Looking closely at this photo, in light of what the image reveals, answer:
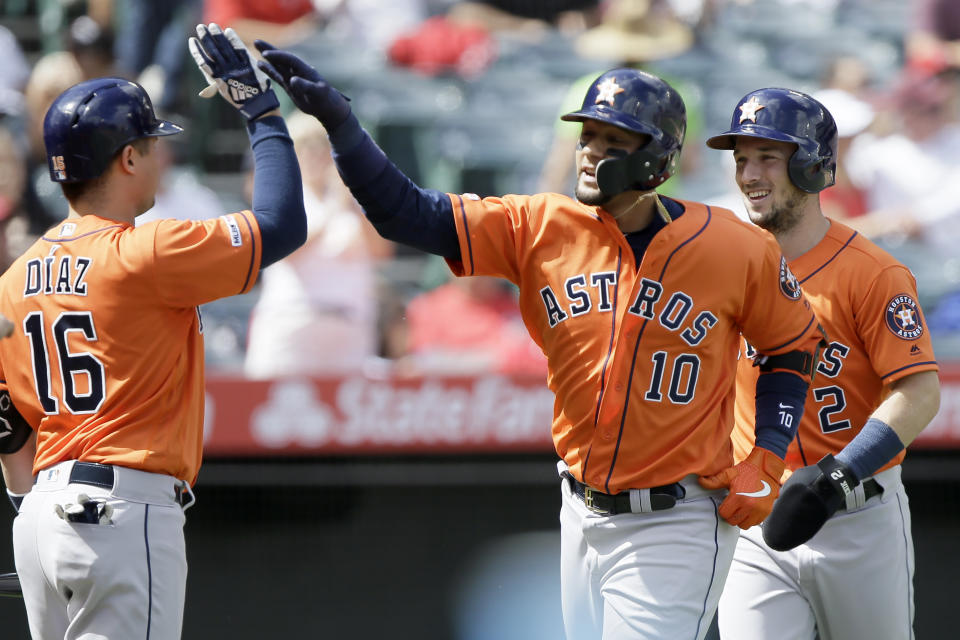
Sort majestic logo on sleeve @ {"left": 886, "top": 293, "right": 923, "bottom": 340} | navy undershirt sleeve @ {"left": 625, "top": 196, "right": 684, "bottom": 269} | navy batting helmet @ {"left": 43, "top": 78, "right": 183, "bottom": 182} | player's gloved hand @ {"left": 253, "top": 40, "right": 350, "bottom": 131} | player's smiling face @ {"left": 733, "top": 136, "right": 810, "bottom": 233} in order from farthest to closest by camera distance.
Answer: player's smiling face @ {"left": 733, "top": 136, "right": 810, "bottom": 233}
majestic logo on sleeve @ {"left": 886, "top": 293, "right": 923, "bottom": 340}
navy undershirt sleeve @ {"left": 625, "top": 196, "right": 684, "bottom": 269}
navy batting helmet @ {"left": 43, "top": 78, "right": 183, "bottom": 182}
player's gloved hand @ {"left": 253, "top": 40, "right": 350, "bottom": 131}

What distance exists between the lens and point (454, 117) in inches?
267

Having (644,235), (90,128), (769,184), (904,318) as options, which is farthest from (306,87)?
(904,318)

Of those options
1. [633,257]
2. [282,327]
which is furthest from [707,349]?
[282,327]

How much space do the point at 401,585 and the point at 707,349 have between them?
9.85 feet

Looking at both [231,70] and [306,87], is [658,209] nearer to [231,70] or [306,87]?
[306,87]

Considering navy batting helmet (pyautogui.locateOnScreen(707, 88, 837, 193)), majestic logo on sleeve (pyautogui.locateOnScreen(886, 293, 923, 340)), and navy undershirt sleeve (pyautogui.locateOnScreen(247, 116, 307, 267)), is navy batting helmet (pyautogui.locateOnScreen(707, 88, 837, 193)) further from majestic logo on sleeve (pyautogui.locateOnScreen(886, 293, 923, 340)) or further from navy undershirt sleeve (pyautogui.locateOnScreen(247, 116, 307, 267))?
navy undershirt sleeve (pyautogui.locateOnScreen(247, 116, 307, 267))

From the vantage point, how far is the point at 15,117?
20.8ft

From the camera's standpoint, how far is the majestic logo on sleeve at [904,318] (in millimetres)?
3061

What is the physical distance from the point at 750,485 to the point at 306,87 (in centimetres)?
137

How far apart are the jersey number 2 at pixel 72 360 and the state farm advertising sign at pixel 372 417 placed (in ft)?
8.95

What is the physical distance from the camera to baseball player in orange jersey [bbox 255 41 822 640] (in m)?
2.67

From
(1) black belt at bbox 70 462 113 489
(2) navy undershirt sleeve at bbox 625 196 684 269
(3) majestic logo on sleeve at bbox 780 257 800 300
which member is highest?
(2) navy undershirt sleeve at bbox 625 196 684 269

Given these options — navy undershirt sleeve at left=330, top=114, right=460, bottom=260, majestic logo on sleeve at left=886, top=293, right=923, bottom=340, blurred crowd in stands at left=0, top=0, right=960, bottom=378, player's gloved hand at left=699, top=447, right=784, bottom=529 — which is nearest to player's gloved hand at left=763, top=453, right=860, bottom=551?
player's gloved hand at left=699, top=447, right=784, bottom=529

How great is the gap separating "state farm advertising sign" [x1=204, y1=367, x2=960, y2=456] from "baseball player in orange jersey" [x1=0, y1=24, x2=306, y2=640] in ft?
8.53
